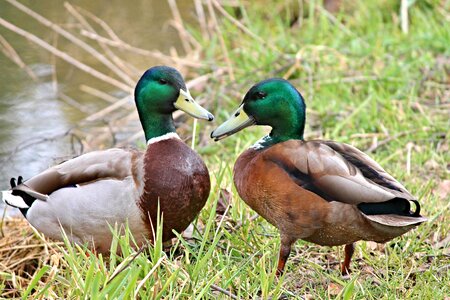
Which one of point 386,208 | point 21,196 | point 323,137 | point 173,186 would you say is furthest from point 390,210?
point 323,137

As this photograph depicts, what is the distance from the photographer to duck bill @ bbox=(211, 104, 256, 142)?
404 cm

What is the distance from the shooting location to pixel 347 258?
12.8 ft

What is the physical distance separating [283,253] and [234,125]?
68 cm

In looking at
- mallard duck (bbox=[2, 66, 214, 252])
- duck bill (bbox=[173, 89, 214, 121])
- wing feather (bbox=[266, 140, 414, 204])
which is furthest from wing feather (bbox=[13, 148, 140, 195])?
wing feather (bbox=[266, 140, 414, 204])

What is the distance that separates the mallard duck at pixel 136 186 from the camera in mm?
3998

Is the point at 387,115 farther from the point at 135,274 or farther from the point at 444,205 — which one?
the point at 135,274

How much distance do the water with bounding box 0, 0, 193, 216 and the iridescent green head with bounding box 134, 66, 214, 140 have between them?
7.38ft

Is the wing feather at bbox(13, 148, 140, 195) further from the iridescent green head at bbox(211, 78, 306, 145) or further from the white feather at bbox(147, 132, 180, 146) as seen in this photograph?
the iridescent green head at bbox(211, 78, 306, 145)

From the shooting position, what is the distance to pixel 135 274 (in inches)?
121

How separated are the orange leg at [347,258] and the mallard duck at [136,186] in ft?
2.38

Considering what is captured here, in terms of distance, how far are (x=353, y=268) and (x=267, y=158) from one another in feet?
2.32

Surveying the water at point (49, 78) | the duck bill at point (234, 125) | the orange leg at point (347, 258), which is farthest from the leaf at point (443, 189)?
the water at point (49, 78)

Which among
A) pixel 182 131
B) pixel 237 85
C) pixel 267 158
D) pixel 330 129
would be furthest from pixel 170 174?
pixel 237 85

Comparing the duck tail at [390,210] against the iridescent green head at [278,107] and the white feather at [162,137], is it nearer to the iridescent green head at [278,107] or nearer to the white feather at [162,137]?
the iridescent green head at [278,107]
